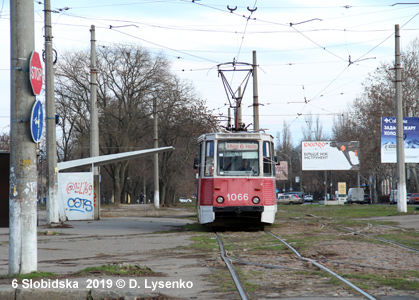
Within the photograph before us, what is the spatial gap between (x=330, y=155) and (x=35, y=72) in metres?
51.6

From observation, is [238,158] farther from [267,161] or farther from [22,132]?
[22,132]

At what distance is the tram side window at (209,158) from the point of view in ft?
59.9

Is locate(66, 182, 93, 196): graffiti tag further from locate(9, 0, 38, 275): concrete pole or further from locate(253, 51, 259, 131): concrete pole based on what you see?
locate(9, 0, 38, 275): concrete pole

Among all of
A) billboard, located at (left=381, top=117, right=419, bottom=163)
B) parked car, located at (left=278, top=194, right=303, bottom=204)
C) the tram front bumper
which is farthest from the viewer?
parked car, located at (left=278, top=194, right=303, bottom=204)

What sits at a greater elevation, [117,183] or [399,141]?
[399,141]

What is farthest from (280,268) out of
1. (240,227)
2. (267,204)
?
(240,227)

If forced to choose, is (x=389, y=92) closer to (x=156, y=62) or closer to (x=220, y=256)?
(x=156, y=62)

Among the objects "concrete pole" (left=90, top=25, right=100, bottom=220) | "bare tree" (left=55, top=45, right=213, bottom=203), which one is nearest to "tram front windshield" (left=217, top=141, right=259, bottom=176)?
"concrete pole" (left=90, top=25, right=100, bottom=220)

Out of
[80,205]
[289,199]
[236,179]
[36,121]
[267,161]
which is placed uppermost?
[36,121]

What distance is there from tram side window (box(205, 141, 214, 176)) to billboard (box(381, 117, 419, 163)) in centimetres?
1939

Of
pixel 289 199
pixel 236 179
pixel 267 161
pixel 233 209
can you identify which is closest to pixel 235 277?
pixel 233 209

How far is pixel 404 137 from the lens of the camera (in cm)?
3638

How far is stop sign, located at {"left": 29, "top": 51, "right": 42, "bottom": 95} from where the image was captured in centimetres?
920

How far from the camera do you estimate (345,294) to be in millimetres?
7395
